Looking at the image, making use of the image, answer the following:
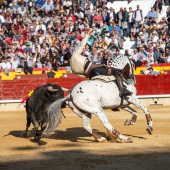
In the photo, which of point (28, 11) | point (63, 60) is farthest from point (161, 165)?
point (28, 11)

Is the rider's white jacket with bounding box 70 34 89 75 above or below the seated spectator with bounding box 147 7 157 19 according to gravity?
below

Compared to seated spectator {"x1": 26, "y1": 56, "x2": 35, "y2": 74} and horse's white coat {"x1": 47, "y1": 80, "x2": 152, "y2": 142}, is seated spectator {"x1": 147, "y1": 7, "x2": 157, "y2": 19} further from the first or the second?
horse's white coat {"x1": 47, "y1": 80, "x2": 152, "y2": 142}

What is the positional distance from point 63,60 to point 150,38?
3182 mm

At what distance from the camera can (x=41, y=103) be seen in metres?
11.4

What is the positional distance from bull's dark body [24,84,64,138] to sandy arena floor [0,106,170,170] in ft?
1.14

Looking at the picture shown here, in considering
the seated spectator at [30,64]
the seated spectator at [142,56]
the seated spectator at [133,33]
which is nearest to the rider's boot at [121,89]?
the seated spectator at [30,64]

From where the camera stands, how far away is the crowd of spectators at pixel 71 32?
792 inches

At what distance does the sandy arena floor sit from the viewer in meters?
8.37

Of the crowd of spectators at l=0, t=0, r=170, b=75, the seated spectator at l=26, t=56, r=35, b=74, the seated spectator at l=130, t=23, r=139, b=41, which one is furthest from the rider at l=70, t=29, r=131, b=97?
the seated spectator at l=130, t=23, r=139, b=41

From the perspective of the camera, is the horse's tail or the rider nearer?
the horse's tail

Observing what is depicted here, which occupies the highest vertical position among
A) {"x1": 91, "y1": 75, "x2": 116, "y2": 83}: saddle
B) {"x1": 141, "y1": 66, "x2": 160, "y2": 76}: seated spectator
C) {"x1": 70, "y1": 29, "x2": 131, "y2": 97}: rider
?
{"x1": 70, "y1": 29, "x2": 131, "y2": 97}: rider

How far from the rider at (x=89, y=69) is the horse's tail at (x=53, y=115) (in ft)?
2.01

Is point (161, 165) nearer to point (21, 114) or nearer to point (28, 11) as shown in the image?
point (21, 114)

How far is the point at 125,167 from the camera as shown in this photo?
26.7 feet
